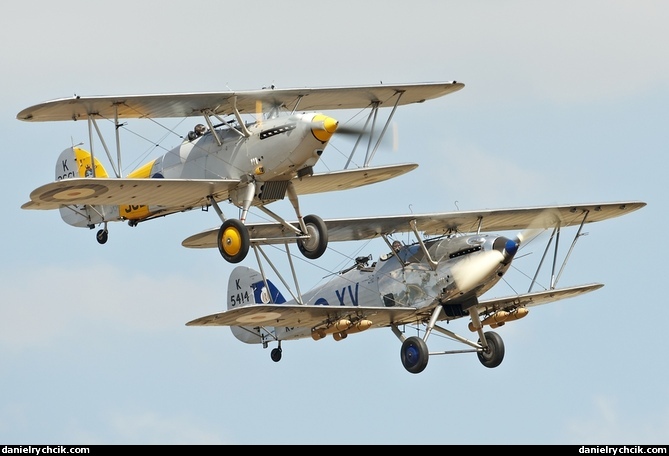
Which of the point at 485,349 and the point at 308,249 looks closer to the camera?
the point at 308,249

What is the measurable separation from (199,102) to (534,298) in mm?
8112

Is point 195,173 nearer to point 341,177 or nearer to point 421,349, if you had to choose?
point 341,177

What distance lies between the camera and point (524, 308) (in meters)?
37.0

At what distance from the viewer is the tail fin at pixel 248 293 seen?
39781 millimetres

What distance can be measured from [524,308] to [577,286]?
1479mm

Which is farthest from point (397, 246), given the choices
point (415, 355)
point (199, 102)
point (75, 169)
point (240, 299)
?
point (75, 169)

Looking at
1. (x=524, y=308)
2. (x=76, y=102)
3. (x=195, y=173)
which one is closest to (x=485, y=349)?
(x=524, y=308)

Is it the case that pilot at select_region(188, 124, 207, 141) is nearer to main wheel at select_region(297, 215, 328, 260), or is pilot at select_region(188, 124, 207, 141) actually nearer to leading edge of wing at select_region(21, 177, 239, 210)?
leading edge of wing at select_region(21, 177, 239, 210)

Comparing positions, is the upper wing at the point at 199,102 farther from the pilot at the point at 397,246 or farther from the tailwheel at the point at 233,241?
the pilot at the point at 397,246

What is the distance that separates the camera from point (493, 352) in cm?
3669

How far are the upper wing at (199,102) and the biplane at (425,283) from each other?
2478 mm

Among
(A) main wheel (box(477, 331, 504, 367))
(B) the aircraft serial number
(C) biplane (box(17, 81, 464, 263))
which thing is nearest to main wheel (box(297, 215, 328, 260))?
(C) biplane (box(17, 81, 464, 263))

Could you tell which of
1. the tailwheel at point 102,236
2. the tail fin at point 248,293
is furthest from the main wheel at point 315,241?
the tail fin at point 248,293
